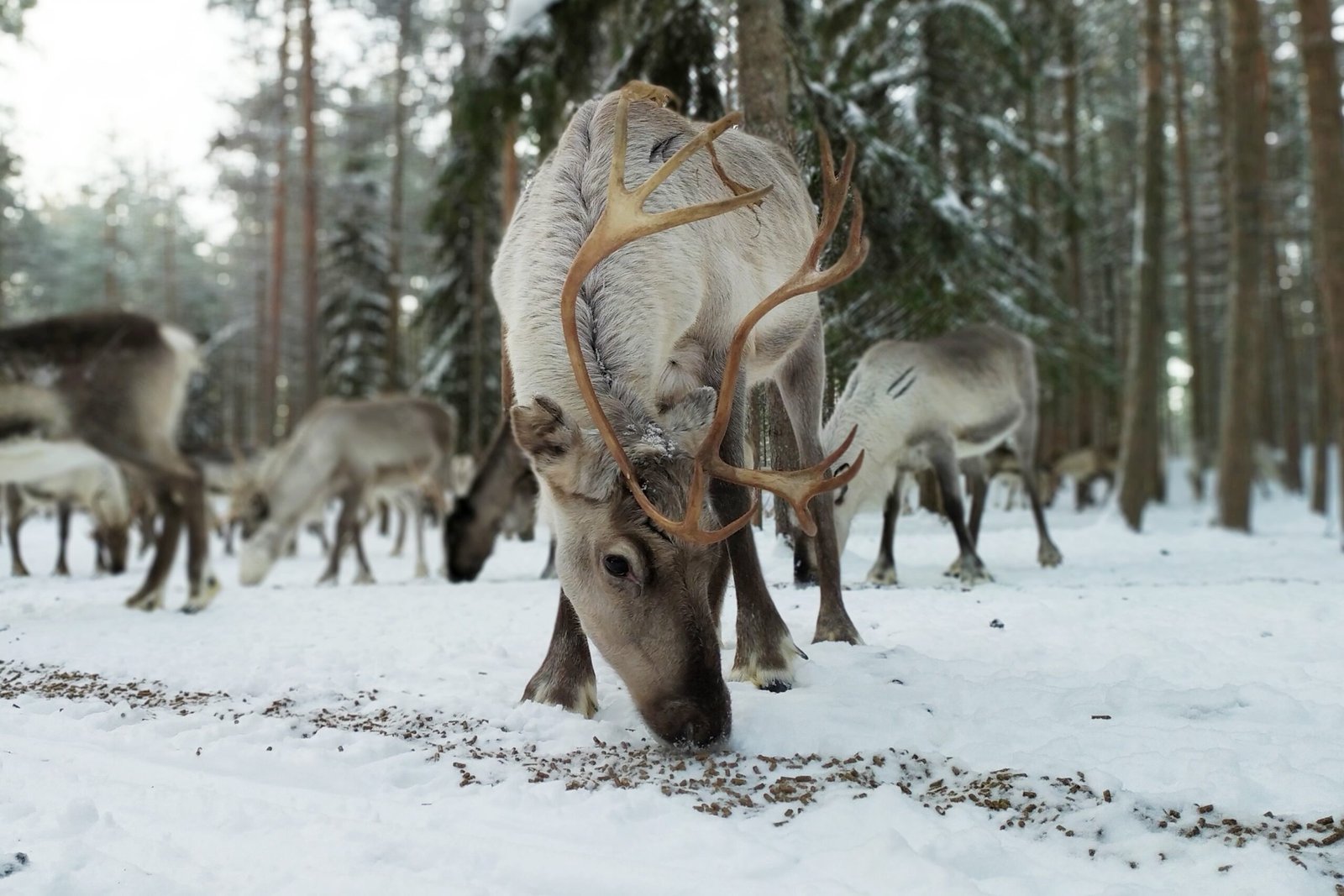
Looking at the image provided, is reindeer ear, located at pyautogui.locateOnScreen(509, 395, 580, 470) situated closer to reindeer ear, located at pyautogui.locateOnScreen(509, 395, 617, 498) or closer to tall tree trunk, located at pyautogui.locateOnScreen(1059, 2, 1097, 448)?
reindeer ear, located at pyautogui.locateOnScreen(509, 395, 617, 498)

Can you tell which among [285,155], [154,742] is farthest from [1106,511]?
[285,155]

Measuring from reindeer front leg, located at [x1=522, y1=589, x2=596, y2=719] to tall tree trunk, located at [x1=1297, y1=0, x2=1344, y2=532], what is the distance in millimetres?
9184

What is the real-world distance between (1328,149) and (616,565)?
9.99 meters

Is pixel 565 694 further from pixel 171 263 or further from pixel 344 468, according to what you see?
pixel 171 263

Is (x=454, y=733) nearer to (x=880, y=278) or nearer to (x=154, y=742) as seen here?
(x=154, y=742)

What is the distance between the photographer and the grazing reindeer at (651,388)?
2949 mm

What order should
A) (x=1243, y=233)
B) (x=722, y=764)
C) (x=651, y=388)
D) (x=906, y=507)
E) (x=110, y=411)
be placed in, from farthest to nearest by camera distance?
(x=1243, y=233), (x=906, y=507), (x=110, y=411), (x=651, y=388), (x=722, y=764)

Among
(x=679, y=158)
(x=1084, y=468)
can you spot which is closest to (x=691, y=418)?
(x=679, y=158)

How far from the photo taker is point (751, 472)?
2949mm

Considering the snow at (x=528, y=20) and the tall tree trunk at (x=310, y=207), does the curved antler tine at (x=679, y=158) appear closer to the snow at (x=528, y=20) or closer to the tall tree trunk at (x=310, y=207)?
the snow at (x=528, y=20)

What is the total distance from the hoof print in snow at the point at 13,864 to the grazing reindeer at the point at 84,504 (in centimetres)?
921

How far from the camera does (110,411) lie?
6453 mm

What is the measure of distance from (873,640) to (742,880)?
2.61 m

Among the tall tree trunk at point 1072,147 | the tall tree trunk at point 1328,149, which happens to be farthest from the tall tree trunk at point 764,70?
the tall tree trunk at point 1072,147
